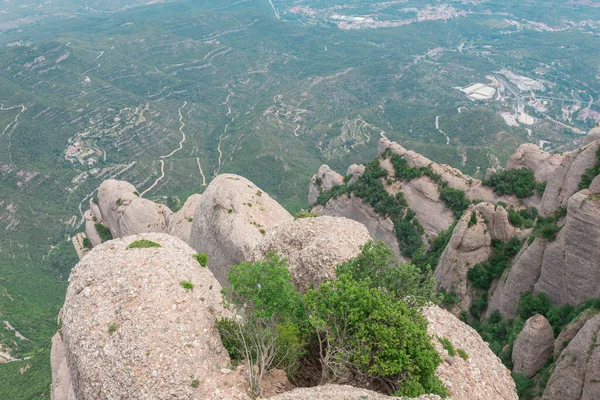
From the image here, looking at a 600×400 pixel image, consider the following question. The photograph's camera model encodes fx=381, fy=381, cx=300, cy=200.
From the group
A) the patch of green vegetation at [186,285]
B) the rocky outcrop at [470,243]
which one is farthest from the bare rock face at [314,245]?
the rocky outcrop at [470,243]

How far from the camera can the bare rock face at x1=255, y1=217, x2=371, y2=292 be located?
26.3 meters

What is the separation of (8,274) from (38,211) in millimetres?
42434

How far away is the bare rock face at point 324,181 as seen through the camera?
298ft

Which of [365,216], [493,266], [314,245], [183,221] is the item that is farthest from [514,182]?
[183,221]

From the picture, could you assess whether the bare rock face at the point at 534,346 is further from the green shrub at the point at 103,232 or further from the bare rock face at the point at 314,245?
the green shrub at the point at 103,232

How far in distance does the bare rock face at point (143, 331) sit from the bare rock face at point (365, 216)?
49.0m

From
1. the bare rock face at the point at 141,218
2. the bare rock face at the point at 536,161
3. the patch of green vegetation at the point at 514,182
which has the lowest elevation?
the bare rock face at the point at 141,218

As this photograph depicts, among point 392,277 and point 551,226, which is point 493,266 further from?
point 392,277

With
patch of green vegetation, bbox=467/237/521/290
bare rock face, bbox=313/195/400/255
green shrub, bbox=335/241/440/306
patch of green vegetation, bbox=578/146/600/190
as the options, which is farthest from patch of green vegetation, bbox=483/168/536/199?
green shrub, bbox=335/241/440/306

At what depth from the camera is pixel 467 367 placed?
21.2 meters

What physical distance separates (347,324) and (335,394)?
117 inches

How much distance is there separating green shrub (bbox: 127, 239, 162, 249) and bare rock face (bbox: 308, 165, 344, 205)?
6754 centimetres

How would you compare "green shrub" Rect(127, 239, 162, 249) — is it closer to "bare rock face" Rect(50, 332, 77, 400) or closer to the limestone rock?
"bare rock face" Rect(50, 332, 77, 400)

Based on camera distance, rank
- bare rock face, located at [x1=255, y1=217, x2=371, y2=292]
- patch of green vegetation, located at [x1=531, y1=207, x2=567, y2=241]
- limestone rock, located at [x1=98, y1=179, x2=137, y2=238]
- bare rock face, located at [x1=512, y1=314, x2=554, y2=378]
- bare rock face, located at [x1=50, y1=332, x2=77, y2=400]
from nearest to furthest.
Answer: bare rock face, located at [x1=255, y1=217, x2=371, y2=292]
bare rock face, located at [x1=512, y1=314, x2=554, y2=378]
patch of green vegetation, located at [x1=531, y1=207, x2=567, y2=241]
bare rock face, located at [x1=50, y1=332, x2=77, y2=400]
limestone rock, located at [x1=98, y1=179, x2=137, y2=238]
